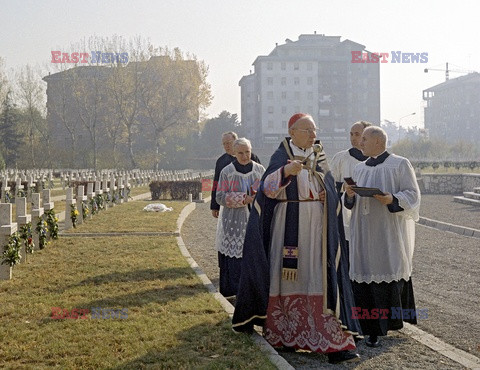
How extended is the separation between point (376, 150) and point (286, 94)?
91.1 metres

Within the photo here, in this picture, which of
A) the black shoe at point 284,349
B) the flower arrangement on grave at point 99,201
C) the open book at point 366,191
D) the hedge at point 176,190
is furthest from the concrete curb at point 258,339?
the hedge at point 176,190

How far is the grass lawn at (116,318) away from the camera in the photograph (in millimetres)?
4895

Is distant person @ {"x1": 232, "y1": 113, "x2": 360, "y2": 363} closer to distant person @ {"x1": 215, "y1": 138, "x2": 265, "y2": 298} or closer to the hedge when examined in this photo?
distant person @ {"x1": 215, "y1": 138, "x2": 265, "y2": 298}

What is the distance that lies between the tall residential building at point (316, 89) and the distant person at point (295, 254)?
281ft

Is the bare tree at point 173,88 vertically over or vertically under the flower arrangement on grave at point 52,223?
over

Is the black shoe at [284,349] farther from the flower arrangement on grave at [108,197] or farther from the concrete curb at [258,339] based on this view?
the flower arrangement on grave at [108,197]

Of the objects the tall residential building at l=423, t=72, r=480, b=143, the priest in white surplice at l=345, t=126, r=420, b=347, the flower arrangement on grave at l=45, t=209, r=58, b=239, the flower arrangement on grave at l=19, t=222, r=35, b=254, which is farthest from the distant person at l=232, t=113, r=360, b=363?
the tall residential building at l=423, t=72, r=480, b=143

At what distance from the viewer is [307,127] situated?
5.39m

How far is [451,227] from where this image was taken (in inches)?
648

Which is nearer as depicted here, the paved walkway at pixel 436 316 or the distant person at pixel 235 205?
the paved walkway at pixel 436 316

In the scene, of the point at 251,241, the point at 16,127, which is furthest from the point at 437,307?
the point at 16,127

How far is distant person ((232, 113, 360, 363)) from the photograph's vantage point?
17.4ft

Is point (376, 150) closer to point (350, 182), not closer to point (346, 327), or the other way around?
point (350, 182)

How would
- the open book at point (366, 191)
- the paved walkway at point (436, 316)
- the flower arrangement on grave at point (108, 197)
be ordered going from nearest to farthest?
the paved walkway at point (436, 316)
the open book at point (366, 191)
the flower arrangement on grave at point (108, 197)
